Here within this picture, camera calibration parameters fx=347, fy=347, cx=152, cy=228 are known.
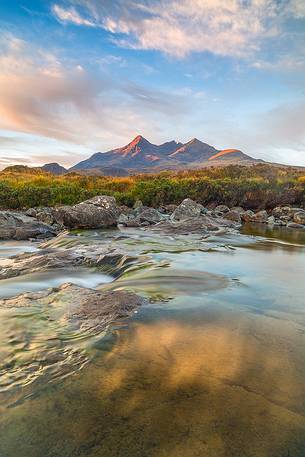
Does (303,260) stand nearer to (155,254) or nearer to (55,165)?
(155,254)

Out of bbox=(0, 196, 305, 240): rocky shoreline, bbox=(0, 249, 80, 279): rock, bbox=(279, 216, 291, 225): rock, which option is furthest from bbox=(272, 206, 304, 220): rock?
bbox=(0, 249, 80, 279): rock

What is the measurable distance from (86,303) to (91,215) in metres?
10.6

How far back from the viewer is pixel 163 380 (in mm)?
2615

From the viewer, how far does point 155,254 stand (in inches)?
325

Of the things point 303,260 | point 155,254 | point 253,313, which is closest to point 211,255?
point 155,254

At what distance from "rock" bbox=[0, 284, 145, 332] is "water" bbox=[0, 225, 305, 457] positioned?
0.53 feet

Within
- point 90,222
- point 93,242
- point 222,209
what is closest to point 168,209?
point 222,209

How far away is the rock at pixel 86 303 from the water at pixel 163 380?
16 centimetres

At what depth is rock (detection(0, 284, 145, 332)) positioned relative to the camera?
3675 mm

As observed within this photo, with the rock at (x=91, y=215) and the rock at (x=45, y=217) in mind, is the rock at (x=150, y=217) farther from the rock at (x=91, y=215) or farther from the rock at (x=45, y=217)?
the rock at (x=45, y=217)

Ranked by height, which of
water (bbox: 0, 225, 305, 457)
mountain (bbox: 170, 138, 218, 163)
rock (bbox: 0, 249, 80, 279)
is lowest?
rock (bbox: 0, 249, 80, 279)

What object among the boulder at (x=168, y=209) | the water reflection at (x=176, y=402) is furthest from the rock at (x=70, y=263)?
the boulder at (x=168, y=209)

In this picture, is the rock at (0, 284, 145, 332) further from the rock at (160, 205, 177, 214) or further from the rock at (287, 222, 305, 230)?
the rock at (160, 205, 177, 214)

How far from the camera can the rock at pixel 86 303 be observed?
367 cm
